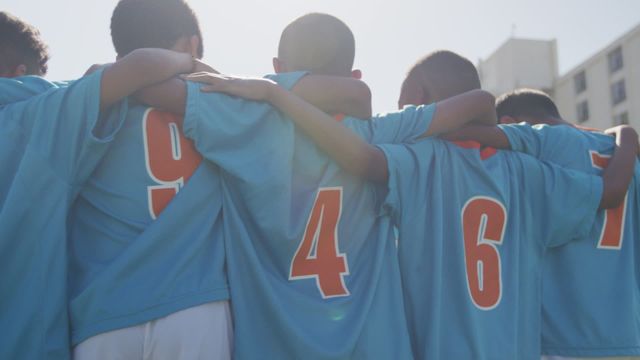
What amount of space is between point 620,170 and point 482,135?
31.4 inches

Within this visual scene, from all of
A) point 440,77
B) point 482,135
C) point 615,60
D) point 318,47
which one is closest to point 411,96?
point 440,77

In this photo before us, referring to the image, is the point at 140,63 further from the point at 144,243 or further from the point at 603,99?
the point at 603,99

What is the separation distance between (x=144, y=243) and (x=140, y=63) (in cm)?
62

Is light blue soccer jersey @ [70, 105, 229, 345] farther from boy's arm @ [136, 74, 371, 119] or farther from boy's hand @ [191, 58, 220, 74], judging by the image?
boy's arm @ [136, 74, 371, 119]

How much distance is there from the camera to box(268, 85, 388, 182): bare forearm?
2273mm

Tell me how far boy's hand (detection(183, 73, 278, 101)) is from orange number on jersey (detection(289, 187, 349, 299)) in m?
0.44

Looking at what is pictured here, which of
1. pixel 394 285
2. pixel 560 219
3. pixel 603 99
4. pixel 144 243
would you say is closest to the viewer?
pixel 144 243

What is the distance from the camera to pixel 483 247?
262 centimetres

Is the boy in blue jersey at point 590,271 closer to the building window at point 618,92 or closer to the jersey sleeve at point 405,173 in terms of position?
the jersey sleeve at point 405,173

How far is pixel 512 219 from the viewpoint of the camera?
2730mm

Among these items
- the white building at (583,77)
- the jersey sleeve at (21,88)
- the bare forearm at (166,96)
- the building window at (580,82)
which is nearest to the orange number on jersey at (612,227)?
the bare forearm at (166,96)

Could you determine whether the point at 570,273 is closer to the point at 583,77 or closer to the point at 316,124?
the point at 316,124

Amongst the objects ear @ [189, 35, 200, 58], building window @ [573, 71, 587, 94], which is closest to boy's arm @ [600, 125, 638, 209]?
ear @ [189, 35, 200, 58]

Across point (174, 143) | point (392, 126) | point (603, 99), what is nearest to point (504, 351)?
point (392, 126)
